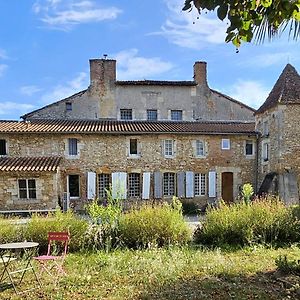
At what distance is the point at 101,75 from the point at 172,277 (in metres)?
20.1

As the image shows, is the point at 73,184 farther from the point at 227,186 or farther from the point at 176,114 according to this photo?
the point at 227,186

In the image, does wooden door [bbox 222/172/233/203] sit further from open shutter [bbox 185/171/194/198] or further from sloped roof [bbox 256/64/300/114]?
sloped roof [bbox 256/64/300/114]

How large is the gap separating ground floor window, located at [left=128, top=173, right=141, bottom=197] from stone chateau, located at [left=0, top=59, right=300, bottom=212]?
6 cm

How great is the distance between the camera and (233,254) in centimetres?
873

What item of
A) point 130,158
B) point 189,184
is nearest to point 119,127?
point 130,158

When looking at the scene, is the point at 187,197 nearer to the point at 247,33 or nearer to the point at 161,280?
the point at 161,280

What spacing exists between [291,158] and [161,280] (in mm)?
15852

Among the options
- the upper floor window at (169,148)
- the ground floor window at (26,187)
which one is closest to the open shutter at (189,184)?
the upper floor window at (169,148)

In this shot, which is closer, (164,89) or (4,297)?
(4,297)

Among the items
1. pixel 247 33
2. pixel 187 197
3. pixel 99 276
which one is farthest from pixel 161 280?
pixel 187 197

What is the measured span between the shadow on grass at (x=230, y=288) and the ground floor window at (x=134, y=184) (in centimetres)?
1509

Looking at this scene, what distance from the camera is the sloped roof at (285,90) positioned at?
20.4 meters

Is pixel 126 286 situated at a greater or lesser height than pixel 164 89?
lesser

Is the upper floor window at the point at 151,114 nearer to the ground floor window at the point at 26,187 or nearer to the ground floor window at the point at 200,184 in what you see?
the ground floor window at the point at 200,184
